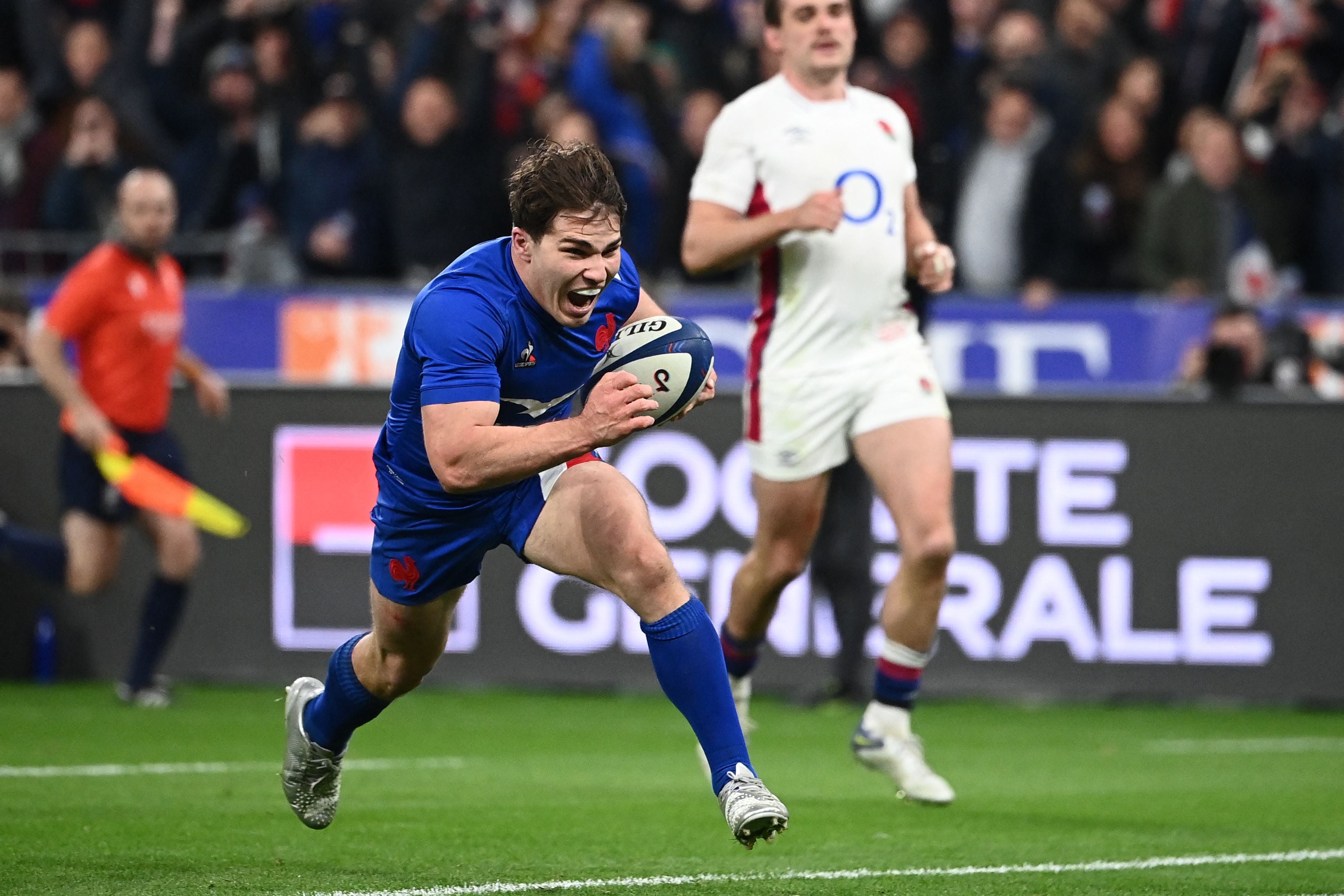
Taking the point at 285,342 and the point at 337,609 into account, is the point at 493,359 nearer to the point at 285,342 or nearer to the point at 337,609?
the point at 337,609

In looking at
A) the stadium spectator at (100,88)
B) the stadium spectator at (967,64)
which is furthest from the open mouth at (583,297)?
the stadium spectator at (100,88)

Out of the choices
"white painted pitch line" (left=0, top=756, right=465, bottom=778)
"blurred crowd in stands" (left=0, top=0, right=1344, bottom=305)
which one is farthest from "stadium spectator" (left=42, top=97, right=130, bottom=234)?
"white painted pitch line" (left=0, top=756, right=465, bottom=778)

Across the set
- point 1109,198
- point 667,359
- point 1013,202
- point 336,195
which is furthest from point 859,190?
point 336,195

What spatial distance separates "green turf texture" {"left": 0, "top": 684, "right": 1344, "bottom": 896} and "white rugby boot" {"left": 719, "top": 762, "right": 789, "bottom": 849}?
1.25ft

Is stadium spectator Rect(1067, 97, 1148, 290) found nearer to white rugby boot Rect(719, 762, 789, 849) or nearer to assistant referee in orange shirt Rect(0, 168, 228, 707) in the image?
assistant referee in orange shirt Rect(0, 168, 228, 707)

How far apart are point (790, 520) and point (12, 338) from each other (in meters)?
6.80

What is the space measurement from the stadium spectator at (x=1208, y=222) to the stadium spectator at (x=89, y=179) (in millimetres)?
7434

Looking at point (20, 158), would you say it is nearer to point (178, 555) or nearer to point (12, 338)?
point (12, 338)

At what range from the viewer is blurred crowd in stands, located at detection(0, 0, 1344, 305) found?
45.8 ft

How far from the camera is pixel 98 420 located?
398 inches

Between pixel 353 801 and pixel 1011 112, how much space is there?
813 cm

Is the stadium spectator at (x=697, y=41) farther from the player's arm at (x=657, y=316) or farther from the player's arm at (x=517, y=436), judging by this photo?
the player's arm at (x=517, y=436)

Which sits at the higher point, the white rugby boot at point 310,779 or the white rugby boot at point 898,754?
the white rugby boot at point 310,779

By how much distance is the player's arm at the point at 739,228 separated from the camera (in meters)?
7.06
